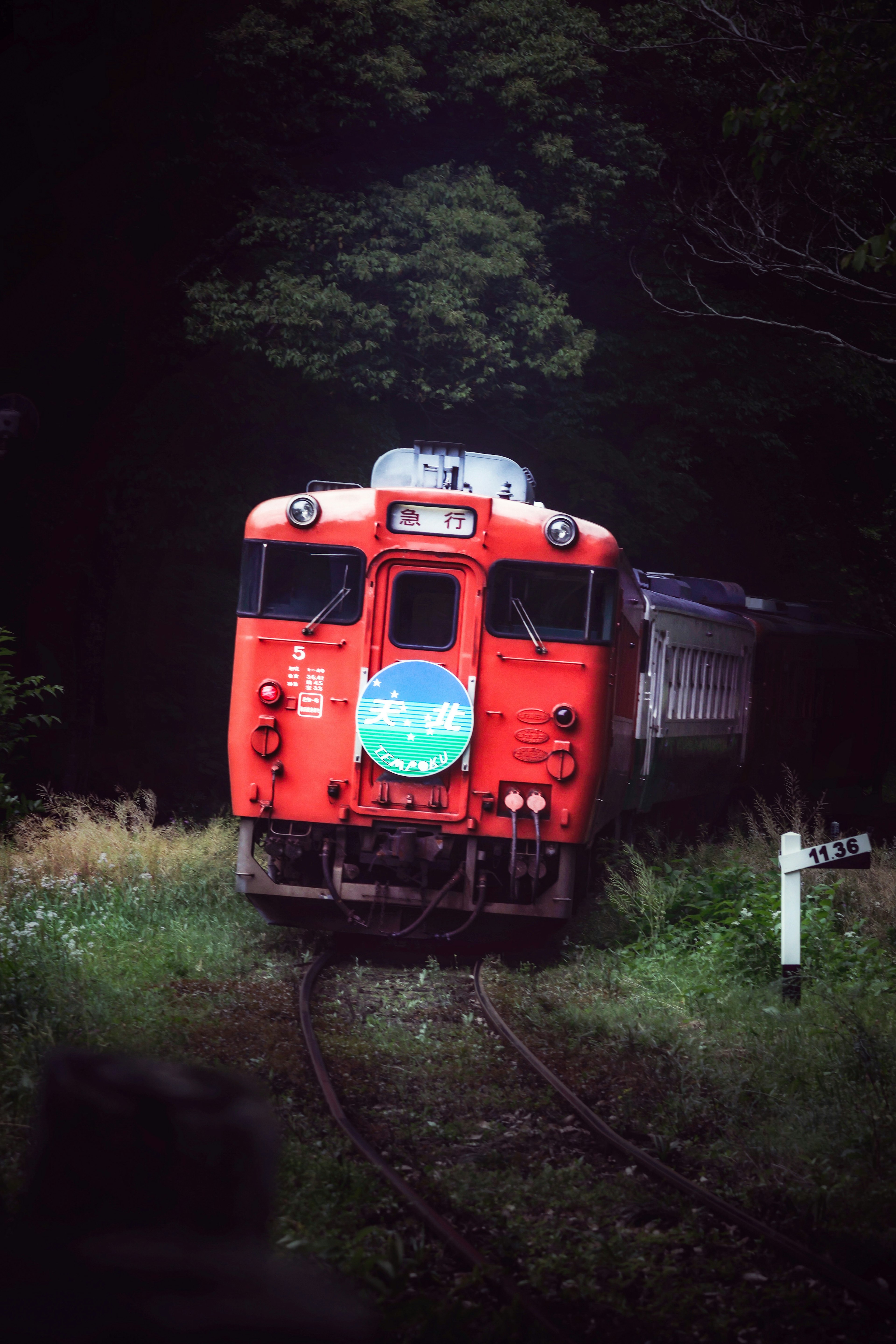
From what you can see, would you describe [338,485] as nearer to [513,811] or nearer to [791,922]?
[513,811]

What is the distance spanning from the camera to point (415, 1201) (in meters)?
4.96

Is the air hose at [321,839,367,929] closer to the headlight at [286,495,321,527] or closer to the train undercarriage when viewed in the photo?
the train undercarriage

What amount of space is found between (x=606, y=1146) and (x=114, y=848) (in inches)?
256

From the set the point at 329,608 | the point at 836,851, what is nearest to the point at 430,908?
the point at 329,608

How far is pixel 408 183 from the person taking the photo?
17.0m

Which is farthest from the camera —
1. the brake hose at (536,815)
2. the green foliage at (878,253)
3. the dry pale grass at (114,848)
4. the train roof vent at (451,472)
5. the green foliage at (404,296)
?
the green foliage at (404,296)

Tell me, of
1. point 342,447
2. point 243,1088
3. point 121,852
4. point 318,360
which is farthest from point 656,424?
point 243,1088

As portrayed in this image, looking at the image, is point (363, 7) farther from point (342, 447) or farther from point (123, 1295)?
point (123, 1295)

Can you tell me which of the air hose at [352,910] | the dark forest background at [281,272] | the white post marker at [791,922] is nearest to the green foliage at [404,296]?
the dark forest background at [281,272]

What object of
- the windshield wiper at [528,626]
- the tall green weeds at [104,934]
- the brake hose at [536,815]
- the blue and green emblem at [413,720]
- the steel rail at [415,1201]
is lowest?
the steel rail at [415,1201]

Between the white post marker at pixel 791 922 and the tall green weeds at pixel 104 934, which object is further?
the white post marker at pixel 791 922

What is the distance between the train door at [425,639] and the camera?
9.09 metres

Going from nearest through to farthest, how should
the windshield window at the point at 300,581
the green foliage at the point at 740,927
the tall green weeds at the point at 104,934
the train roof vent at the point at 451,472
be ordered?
the tall green weeds at the point at 104,934, the green foliage at the point at 740,927, the windshield window at the point at 300,581, the train roof vent at the point at 451,472

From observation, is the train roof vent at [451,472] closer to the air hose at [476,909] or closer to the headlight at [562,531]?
the headlight at [562,531]
